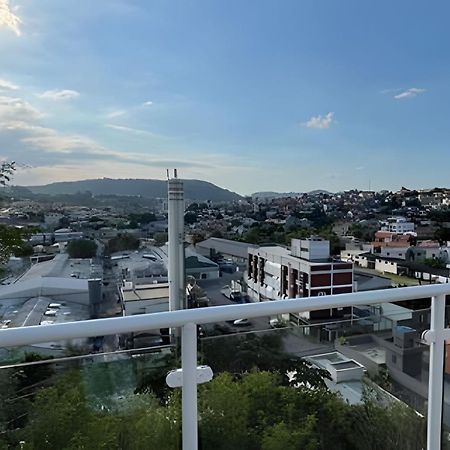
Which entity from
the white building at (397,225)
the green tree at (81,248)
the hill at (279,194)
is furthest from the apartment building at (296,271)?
the green tree at (81,248)

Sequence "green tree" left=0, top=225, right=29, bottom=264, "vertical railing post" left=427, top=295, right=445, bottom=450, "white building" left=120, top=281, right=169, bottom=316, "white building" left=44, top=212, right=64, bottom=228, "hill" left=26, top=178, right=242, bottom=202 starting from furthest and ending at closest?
"hill" left=26, top=178, right=242, bottom=202, "white building" left=120, top=281, right=169, bottom=316, "white building" left=44, top=212, right=64, bottom=228, "green tree" left=0, top=225, right=29, bottom=264, "vertical railing post" left=427, top=295, right=445, bottom=450

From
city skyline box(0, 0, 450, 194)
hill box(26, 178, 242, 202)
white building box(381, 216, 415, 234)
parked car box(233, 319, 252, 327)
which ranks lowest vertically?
white building box(381, 216, 415, 234)

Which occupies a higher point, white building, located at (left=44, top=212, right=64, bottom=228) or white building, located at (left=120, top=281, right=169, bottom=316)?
white building, located at (left=44, top=212, right=64, bottom=228)

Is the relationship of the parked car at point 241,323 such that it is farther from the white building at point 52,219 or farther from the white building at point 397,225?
the white building at point 397,225

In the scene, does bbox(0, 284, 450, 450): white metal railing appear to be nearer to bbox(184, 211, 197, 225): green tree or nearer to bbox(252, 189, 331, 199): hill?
bbox(184, 211, 197, 225): green tree

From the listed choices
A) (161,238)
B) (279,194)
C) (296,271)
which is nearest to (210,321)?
(161,238)

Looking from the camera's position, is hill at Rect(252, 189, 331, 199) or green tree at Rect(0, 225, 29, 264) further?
hill at Rect(252, 189, 331, 199)

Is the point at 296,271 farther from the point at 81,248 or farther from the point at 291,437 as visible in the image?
the point at 291,437

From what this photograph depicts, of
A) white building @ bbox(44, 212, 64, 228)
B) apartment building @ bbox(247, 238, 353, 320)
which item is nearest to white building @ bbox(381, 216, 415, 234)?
apartment building @ bbox(247, 238, 353, 320)
